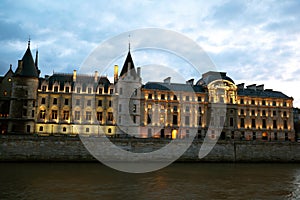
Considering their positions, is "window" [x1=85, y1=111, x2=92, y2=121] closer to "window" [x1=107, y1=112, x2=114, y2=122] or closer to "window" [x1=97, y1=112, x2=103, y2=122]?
"window" [x1=97, y1=112, x2=103, y2=122]

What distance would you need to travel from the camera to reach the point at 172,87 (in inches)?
2628

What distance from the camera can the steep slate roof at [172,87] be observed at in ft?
214

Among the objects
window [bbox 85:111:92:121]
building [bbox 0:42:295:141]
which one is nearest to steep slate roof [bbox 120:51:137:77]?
building [bbox 0:42:295:141]

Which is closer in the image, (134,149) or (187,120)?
(134,149)

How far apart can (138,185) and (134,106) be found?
35.5 meters

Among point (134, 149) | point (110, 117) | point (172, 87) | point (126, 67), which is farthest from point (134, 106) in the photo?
point (134, 149)

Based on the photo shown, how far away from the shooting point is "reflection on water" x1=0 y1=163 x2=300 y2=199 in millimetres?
21573

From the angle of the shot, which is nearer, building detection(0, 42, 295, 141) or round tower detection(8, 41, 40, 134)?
round tower detection(8, 41, 40, 134)

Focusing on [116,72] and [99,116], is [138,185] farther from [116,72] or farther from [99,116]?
[116,72]

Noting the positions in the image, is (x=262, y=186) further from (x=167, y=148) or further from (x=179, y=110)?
(x=179, y=110)

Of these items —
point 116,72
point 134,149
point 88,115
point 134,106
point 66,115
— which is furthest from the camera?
point 116,72

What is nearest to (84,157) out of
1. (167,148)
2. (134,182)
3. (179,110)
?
(167,148)

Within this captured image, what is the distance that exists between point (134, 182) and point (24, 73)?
34289 millimetres

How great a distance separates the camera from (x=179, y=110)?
214 feet
